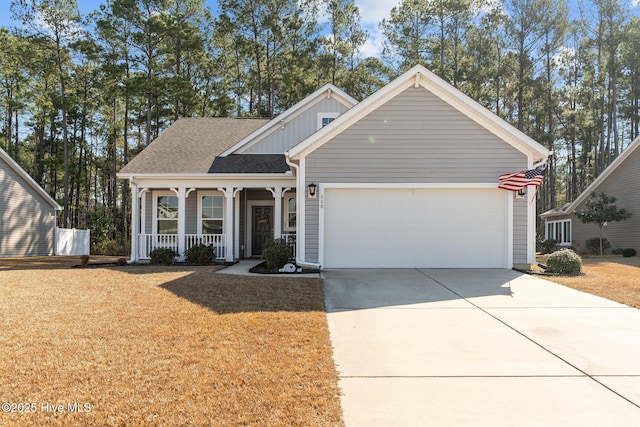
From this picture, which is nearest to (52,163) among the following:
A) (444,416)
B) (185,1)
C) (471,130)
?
(185,1)

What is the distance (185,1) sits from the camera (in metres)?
27.7

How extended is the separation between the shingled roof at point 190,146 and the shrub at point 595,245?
17.6 meters

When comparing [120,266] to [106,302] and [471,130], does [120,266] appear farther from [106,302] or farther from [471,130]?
[471,130]

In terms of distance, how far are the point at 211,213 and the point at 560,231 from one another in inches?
896

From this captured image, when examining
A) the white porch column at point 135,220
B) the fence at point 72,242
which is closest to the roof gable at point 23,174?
the fence at point 72,242

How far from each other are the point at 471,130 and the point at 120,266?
11.4 meters

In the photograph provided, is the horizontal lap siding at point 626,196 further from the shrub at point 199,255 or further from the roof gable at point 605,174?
the shrub at point 199,255

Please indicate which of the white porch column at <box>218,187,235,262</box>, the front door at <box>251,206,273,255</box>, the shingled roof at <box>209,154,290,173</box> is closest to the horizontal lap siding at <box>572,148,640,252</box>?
the shingled roof at <box>209,154,290,173</box>

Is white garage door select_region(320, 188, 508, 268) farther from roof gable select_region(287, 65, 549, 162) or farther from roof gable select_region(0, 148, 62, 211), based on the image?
roof gable select_region(0, 148, 62, 211)

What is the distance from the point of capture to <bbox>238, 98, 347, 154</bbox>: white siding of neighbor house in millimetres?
15375

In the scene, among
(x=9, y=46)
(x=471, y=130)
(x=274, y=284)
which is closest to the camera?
(x=274, y=284)

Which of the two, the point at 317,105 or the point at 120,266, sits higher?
the point at 317,105

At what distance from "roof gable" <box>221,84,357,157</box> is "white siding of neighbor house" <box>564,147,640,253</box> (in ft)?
45.3

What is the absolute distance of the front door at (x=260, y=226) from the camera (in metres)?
15.3
